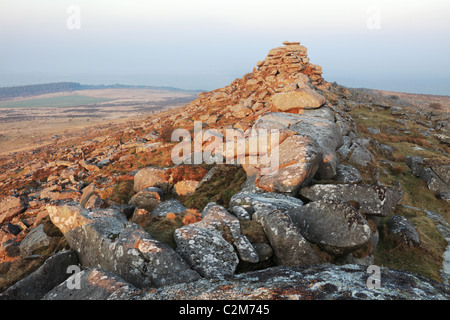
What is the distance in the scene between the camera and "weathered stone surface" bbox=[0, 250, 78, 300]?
7.61 metres

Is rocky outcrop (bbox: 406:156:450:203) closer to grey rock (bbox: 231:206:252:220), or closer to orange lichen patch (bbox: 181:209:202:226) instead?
grey rock (bbox: 231:206:252:220)

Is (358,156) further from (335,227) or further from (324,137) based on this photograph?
(335,227)

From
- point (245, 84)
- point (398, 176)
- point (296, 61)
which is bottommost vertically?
point (398, 176)

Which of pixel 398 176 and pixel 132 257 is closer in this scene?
pixel 132 257

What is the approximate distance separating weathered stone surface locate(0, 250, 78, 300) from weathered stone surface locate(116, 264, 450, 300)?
12.5ft

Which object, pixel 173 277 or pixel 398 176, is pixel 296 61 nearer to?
pixel 398 176

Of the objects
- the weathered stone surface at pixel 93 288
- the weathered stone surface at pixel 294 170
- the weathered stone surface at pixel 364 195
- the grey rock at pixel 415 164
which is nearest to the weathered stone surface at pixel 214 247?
the weathered stone surface at pixel 93 288

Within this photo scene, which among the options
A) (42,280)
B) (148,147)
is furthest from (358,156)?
(148,147)

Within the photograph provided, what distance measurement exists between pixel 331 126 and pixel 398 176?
10.1 m

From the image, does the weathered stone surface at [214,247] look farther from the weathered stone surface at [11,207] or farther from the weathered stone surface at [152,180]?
the weathered stone surface at [11,207]

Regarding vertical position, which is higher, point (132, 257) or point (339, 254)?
point (132, 257)

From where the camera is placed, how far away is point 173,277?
7.61 m
